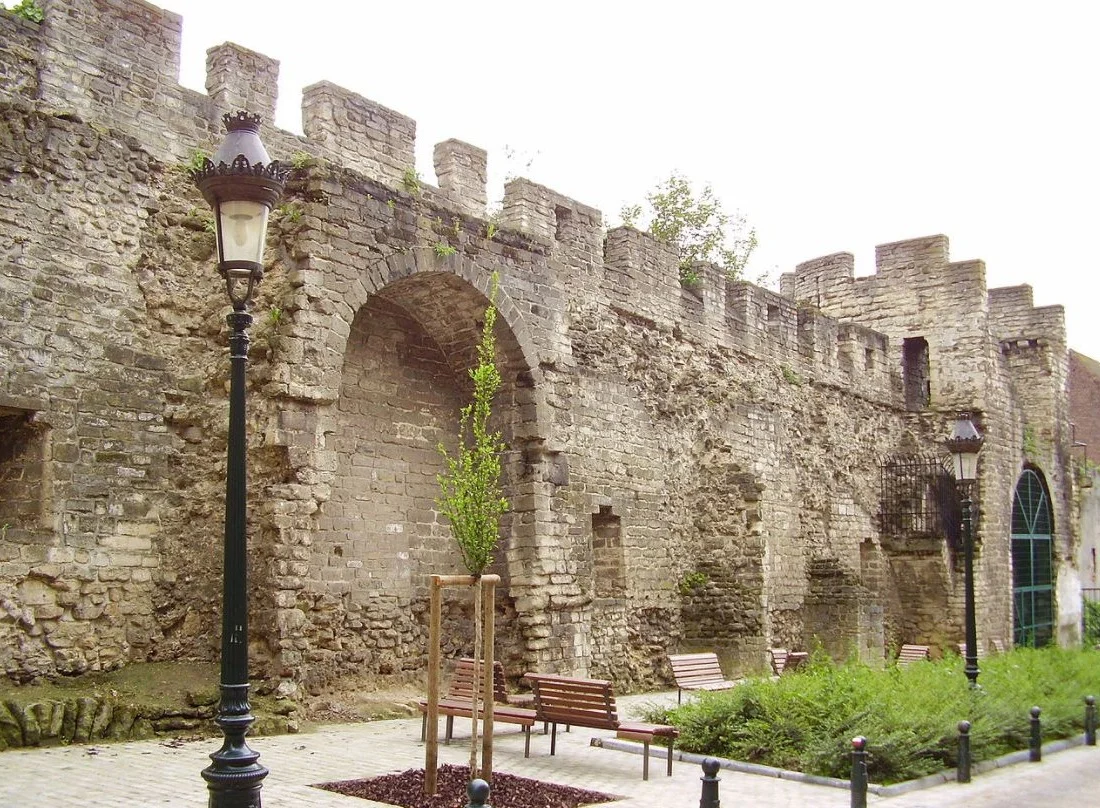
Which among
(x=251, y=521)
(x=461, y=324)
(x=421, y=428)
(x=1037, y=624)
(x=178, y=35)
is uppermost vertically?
(x=178, y=35)

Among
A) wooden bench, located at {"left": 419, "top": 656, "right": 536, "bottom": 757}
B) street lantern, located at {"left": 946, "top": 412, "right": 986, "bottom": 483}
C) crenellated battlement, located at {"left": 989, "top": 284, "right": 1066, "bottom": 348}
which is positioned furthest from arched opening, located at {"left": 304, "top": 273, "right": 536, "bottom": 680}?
crenellated battlement, located at {"left": 989, "top": 284, "right": 1066, "bottom": 348}

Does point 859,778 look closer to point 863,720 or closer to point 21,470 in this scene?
point 863,720

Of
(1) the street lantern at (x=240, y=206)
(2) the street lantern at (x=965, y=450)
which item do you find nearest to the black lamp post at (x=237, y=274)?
(1) the street lantern at (x=240, y=206)

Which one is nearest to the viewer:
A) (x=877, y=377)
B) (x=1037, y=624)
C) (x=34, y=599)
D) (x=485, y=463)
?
(x=485, y=463)

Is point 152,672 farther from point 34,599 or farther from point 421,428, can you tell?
point 421,428

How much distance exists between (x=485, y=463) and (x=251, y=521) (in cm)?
338

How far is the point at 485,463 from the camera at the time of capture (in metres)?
8.90

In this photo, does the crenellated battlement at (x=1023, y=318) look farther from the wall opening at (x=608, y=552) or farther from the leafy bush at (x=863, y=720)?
the leafy bush at (x=863, y=720)

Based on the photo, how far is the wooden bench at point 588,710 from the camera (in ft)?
30.7

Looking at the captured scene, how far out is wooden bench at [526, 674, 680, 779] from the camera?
934 cm

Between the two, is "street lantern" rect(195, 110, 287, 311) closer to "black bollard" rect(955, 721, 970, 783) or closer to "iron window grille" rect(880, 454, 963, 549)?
"black bollard" rect(955, 721, 970, 783)

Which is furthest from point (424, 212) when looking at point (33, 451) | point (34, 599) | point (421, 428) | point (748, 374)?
point (748, 374)

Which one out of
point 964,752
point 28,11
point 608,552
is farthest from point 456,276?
point 964,752

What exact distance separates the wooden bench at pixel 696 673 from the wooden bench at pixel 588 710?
2438 mm
